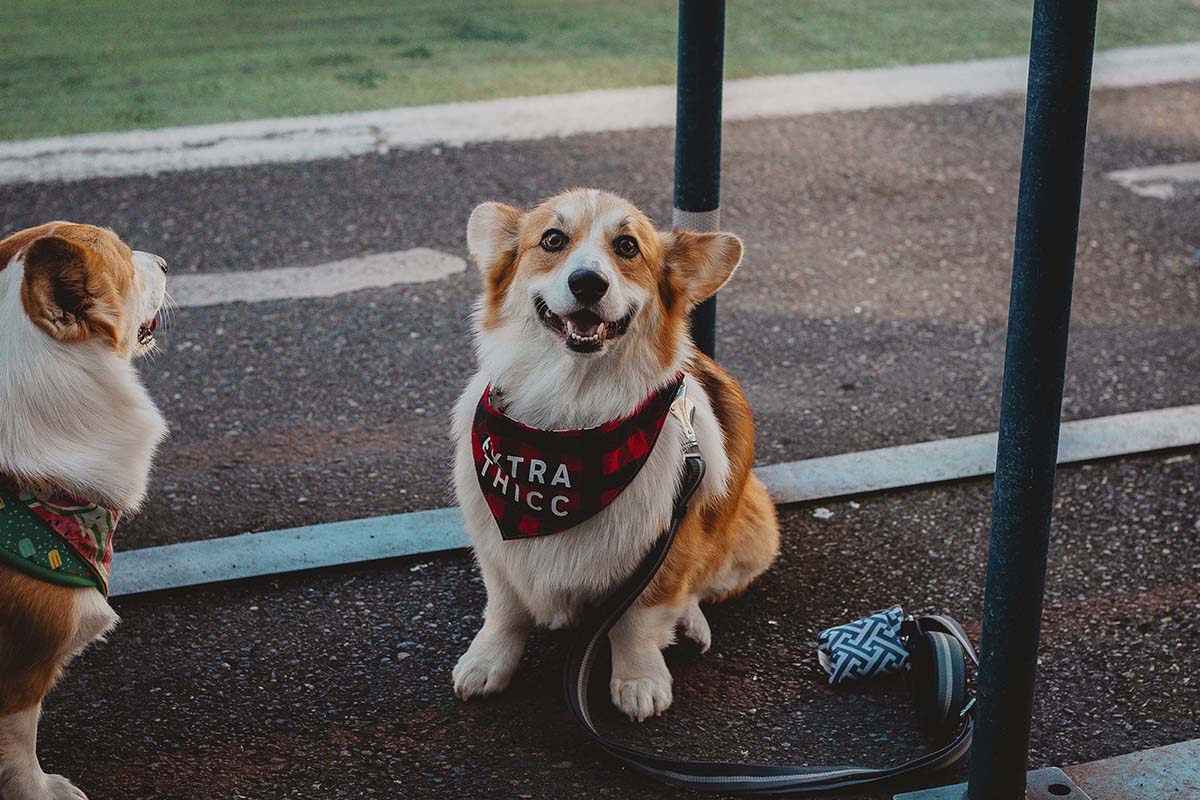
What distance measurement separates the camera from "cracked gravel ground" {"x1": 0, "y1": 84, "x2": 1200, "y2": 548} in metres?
4.04

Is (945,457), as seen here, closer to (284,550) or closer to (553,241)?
(553,241)

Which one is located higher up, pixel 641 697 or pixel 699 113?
pixel 699 113

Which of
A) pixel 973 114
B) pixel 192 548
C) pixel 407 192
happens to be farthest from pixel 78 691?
pixel 973 114

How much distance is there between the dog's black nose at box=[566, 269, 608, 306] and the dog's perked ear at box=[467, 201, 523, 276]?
295 millimetres

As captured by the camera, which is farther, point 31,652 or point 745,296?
point 745,296

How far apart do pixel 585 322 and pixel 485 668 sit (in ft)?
2.82

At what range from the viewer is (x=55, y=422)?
94.6 inches

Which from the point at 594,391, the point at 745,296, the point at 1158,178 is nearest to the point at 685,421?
the point at 594,391

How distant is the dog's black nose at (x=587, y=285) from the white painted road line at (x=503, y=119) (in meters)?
4.03

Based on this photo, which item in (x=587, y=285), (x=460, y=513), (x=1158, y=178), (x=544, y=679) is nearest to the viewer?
(x=587, y=285)

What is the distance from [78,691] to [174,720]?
0.88 feet

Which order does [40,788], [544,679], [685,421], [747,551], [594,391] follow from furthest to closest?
[747,551] < [544,679] < [685,421] < [594,391] < [40,788]

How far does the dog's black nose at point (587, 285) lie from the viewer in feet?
8.51

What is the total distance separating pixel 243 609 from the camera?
10.6 feet
